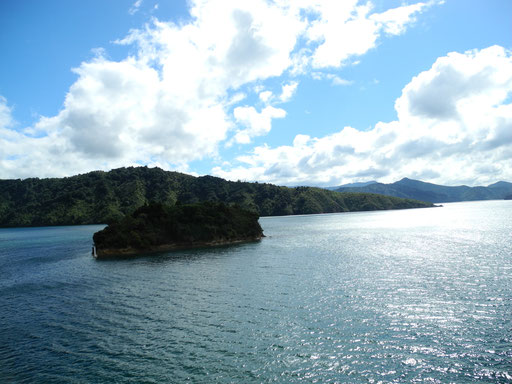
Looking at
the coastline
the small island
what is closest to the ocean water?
the coastline

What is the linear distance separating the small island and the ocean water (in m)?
33.3

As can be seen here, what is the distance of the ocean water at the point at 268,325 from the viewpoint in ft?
71.6

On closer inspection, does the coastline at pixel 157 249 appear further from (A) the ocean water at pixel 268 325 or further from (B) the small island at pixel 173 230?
(A) the ocean water at pixel 268 325

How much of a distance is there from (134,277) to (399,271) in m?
48.9

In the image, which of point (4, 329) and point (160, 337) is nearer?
point (160, 337)

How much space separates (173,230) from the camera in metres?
103

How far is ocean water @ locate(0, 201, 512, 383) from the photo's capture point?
71.6 feet

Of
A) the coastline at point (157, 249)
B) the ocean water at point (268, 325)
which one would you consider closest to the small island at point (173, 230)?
the coastline at point (157, 249)

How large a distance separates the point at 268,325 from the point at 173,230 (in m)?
79.7

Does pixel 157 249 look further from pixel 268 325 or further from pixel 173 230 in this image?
pixel 268 325

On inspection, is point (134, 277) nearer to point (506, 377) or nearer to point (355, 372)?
point (355, 372)

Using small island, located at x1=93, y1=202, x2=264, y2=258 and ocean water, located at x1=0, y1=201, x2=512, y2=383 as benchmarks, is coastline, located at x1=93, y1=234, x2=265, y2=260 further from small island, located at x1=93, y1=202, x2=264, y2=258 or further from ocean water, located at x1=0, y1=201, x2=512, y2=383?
ocean water, located at x1=0, y1=201, x2=512, y2=383

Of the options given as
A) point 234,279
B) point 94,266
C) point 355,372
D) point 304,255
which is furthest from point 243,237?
point 355,372

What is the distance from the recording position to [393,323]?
28.9m
